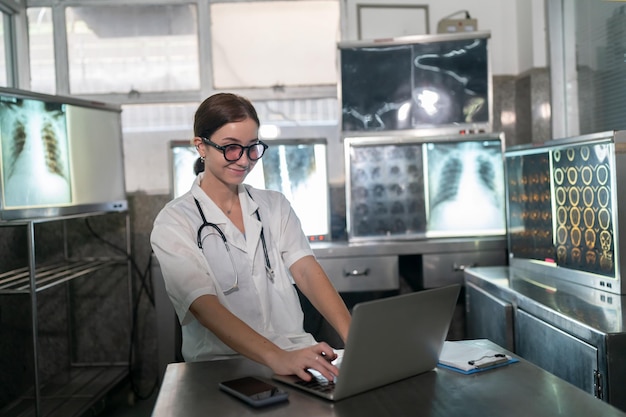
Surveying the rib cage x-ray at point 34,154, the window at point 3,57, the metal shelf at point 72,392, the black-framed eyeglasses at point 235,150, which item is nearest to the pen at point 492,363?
the black-framed eyeglasses at point 235,150

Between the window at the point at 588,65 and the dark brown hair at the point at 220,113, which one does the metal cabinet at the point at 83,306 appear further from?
the window at the point at 588,65

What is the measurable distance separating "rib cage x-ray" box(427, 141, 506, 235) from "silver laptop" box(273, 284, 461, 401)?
2018 millimetres

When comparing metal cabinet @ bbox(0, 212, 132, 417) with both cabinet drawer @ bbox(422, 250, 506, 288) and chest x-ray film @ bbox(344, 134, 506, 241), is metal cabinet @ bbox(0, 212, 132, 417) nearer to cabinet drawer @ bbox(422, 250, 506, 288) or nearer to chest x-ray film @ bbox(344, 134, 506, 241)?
chest x-ray film @ bbox(344, 134, 506, 241)

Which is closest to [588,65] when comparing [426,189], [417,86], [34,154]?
[417,86]

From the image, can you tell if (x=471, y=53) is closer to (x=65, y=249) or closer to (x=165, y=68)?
(x=165, y=68)

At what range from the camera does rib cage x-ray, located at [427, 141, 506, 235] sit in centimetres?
342

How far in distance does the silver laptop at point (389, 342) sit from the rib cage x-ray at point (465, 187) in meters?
2.02

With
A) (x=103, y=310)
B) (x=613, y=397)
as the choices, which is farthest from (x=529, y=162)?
(x=103, y=310)

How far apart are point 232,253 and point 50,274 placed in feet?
5.46

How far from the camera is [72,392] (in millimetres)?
3299

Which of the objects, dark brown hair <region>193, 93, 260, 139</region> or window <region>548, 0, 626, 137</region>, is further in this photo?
window <region>548, 0, 626, 137</region>

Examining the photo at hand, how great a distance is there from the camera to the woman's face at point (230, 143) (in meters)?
1.93

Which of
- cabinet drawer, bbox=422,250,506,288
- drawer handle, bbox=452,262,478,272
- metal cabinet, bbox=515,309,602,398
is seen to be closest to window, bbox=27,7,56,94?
cabinet drawer, bbox=422,250,506,288

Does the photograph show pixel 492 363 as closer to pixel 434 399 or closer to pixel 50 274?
pixel 434 399
